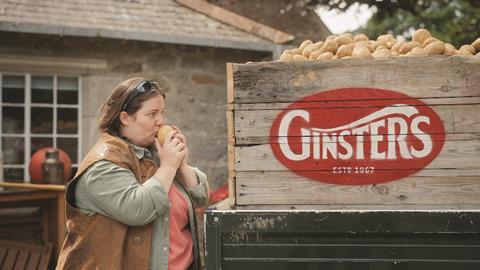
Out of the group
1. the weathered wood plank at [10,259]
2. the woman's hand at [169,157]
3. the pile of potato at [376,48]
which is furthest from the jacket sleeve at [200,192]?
the weathered wood plank at [10,259]

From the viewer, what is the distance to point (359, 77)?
2004mm

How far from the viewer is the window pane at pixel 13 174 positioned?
6027 millimetres

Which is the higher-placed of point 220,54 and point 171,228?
point 220,54

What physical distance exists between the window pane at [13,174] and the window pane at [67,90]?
0.90 m

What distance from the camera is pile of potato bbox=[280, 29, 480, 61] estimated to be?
2.20 meters

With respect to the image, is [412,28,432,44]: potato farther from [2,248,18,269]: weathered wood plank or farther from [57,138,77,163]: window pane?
[57,138,77,163]: window pane

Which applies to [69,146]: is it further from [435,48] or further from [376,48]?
[435,48]

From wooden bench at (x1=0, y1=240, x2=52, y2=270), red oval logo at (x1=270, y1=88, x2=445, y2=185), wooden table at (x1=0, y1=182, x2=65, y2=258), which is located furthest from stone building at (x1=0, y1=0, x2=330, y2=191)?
red oval logo at (x1=270, y1=88, x2=445, y2=185)

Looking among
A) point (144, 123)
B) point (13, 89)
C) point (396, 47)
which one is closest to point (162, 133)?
A: point (144, 123)

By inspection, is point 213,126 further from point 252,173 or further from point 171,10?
point 252,173

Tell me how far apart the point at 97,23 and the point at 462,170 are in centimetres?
518

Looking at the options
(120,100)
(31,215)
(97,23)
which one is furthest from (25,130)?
(120,100)

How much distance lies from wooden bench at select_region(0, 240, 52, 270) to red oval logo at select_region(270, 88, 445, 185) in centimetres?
362

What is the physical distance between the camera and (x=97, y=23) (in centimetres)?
630
